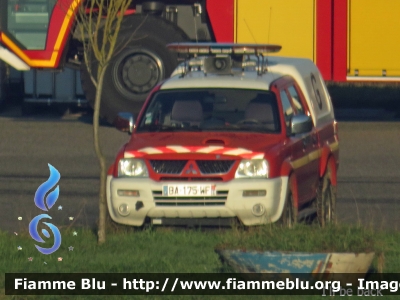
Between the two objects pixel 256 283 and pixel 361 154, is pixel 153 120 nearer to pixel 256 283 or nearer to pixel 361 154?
pixel 256 283

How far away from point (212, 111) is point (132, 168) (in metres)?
1.30

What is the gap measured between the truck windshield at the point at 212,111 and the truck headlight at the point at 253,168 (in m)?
0.78

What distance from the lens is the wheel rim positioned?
18.5m

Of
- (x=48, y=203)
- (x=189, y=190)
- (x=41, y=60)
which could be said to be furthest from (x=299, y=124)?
(x=41, y=60)

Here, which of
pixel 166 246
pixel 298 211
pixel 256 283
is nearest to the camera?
pixel 256 283

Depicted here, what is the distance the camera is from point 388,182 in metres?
13.9

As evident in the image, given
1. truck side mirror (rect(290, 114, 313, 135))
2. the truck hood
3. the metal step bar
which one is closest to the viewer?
the truck hood

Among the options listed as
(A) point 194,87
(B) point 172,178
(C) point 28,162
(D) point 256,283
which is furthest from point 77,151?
(D) point 256,283

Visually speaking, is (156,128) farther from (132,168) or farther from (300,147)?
(300,147)

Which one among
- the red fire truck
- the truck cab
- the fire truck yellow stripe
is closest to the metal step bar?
the red fire truck

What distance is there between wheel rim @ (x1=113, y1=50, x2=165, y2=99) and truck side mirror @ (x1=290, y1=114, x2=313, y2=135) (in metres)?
8.53

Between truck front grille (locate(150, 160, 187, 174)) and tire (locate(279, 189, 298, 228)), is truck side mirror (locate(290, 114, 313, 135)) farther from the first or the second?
truck front grille (locate(150, 160, 187, 174))

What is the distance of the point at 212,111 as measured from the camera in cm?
1063

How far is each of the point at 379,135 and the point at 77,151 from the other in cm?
518
